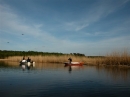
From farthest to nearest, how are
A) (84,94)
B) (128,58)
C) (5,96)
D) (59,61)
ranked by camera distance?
(59,61) → (128,58) → (84,94) → (5,96)

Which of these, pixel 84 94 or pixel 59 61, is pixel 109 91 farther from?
pixel 59 61

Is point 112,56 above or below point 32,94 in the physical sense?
above

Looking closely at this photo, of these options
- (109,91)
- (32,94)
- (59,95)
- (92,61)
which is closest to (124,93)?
(109,91)

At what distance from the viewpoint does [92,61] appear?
3794 centimetres

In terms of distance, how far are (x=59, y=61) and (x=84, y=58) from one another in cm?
526

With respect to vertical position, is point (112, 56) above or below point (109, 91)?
above

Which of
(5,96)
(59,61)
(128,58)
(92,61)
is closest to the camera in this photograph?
(5,96)

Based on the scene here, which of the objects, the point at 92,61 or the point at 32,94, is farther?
the point at 92,61

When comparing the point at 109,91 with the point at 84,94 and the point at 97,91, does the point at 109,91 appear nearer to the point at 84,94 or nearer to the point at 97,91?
the point at 97,91

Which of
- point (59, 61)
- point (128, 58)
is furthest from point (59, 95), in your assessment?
point (59, 61)

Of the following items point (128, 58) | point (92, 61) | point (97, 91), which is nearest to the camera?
point (97, 91)

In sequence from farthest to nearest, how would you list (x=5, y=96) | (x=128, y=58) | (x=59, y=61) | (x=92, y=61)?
(x=59, y=61) → (x=92, y=61) → (x=128, y=58) → (x=5, y=96)

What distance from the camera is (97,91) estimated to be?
11.6m

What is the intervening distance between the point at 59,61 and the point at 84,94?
31.5 metres
